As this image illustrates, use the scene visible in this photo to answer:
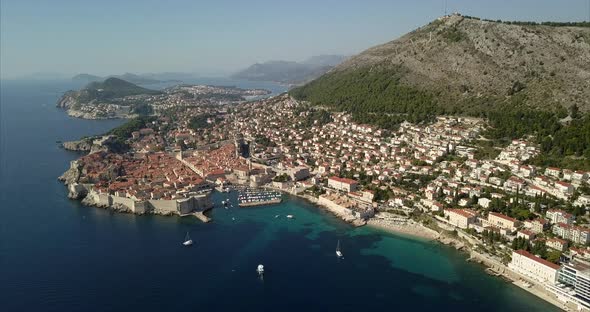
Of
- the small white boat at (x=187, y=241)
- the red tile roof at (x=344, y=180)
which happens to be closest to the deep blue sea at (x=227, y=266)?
the small white boat at (x=187, y=241)

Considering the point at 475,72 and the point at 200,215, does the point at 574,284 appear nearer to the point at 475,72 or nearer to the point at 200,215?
the point at 200,215

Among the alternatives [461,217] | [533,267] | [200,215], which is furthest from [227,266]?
[533,267]

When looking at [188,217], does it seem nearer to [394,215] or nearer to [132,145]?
[394,215]

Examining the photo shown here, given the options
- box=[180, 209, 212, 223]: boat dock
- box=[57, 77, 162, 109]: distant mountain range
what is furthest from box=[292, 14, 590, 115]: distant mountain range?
box=[57, 77, 162, 109]: distant mountain range

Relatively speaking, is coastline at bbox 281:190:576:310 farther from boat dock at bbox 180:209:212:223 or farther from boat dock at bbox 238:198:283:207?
boat dock at bbox 180:209:212:223

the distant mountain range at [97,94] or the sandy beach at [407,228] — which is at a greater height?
the distant mountain range at [97,94]

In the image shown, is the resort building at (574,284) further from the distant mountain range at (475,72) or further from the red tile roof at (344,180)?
the distant mountain range at (475,72)

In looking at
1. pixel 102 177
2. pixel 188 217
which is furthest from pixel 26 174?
pixel 188 217
